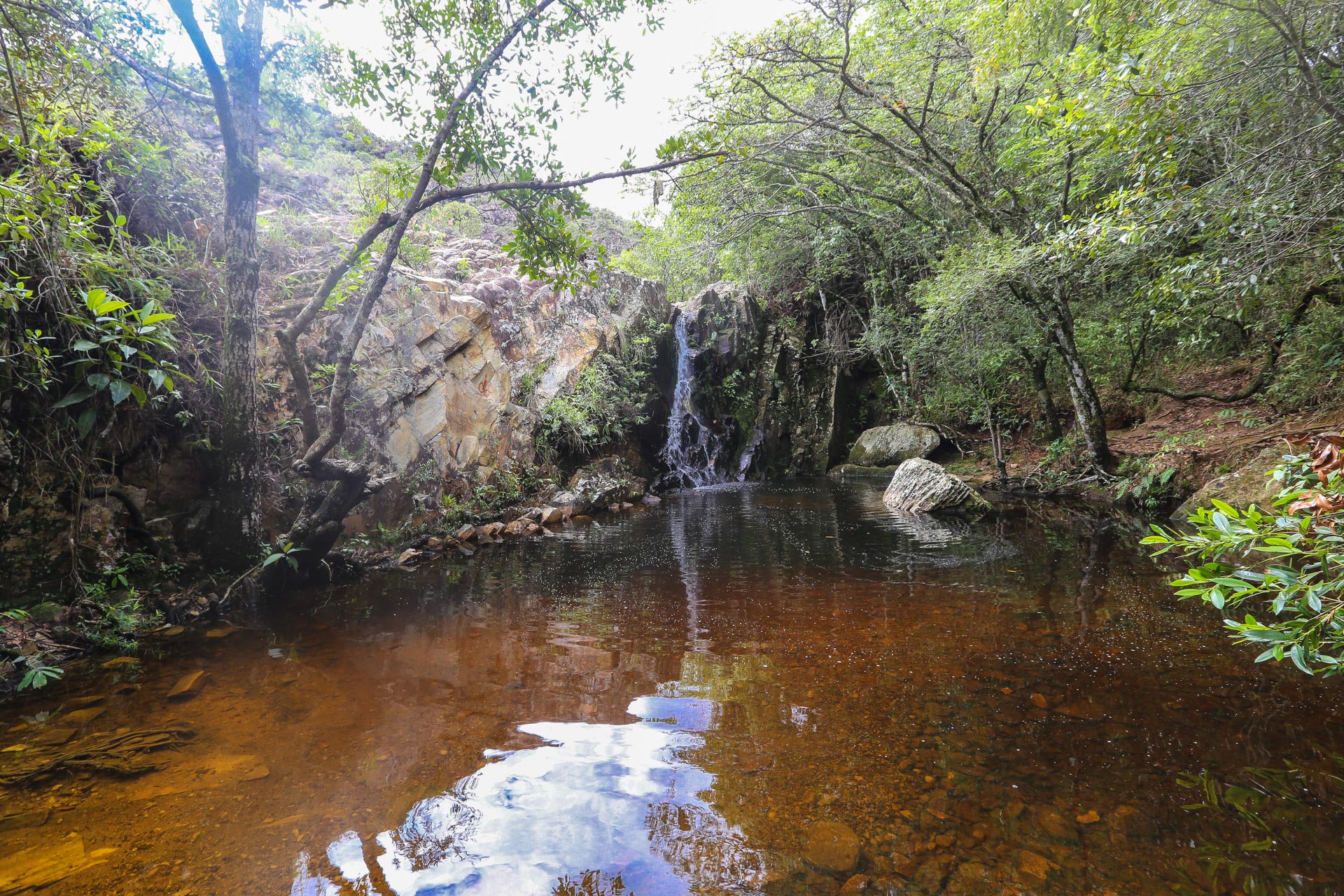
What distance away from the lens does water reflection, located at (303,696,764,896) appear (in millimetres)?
1700

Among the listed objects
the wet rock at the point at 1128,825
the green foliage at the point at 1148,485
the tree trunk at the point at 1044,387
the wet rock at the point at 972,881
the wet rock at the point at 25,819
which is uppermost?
the tree trunk at the point at 1044,387

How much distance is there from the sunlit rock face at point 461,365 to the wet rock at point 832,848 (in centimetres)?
510

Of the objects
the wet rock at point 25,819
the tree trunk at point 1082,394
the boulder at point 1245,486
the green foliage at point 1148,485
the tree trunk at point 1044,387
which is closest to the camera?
the wet rock at point 25,819

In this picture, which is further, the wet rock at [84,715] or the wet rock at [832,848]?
the wet rock at [84,715]

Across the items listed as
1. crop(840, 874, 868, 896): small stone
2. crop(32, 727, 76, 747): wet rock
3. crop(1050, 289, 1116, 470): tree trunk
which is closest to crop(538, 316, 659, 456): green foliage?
crop(32, 727, 76, 747): wet rock

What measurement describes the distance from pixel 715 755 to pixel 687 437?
476 inches

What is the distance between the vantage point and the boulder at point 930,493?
27.9ft

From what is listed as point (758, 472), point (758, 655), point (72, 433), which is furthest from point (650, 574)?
point (758, 472)

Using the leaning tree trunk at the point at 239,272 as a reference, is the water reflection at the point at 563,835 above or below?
below

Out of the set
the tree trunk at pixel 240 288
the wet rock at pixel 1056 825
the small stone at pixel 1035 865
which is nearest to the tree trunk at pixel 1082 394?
the wet rock at pixel 1056 825

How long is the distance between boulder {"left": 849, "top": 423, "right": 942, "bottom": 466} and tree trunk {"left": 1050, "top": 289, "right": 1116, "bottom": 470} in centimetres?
523

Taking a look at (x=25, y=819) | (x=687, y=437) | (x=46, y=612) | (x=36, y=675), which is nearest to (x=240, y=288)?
(x=46, y=612)

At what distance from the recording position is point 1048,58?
6.98 meters

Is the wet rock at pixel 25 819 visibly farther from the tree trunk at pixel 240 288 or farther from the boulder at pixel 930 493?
the boulder at pixel 930 493
